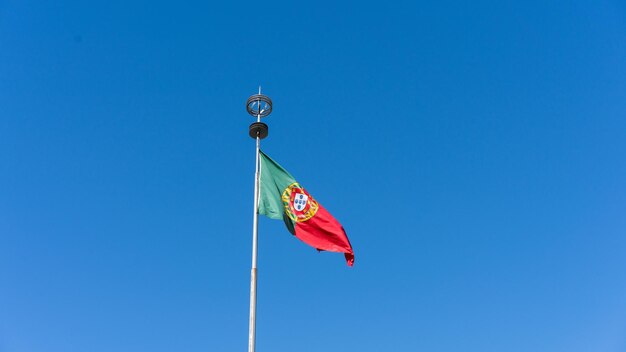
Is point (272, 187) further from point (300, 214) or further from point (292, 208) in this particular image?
point (300, 214)

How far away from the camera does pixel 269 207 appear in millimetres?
16828

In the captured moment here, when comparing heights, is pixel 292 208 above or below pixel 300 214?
above

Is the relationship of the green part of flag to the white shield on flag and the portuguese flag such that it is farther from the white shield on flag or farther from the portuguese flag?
the white shield on flag

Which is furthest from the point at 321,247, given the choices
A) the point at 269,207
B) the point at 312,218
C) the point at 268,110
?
Answer: the point at 268,110

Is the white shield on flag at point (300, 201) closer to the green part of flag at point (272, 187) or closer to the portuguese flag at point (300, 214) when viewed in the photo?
the portuguese flag at point (300, 214)

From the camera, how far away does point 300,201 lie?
56.4ft

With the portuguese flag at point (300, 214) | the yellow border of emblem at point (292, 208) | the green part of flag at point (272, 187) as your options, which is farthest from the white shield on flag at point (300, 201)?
the green part of flag at point (272, 187)

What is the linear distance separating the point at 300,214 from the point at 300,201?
42cm

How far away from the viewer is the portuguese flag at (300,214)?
55.2 feet

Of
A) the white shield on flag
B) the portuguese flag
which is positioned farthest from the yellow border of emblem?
the white shield on flag

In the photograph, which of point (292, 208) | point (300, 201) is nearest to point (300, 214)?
point (292, 208)

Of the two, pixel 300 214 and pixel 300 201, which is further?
pixel 300 201

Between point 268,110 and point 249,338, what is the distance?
289 inches

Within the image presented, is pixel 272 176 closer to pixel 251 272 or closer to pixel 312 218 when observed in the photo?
pixel 312 218
